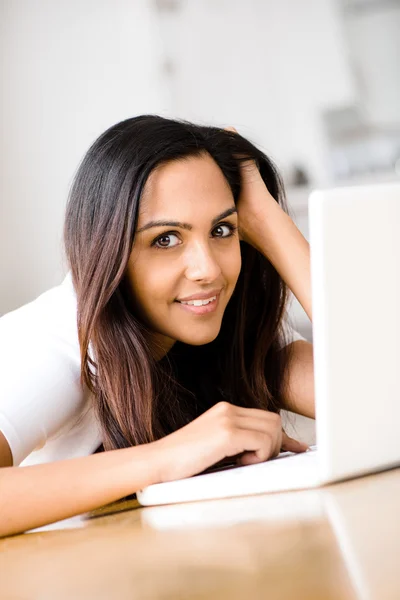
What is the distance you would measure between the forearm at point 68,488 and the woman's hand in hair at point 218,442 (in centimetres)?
2

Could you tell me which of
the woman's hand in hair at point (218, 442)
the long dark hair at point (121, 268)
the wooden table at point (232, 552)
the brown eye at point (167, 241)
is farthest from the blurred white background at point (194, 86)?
the wooden table at point (232, 552)

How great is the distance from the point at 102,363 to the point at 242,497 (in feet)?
1.53

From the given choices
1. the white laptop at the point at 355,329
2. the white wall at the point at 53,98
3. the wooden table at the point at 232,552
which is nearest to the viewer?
the wooden table at the point at 232,552

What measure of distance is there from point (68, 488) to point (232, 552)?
366 millimetres

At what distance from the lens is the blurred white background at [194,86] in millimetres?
4293

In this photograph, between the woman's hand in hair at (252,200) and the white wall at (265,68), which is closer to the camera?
the woman's hand in hair at (252,200)

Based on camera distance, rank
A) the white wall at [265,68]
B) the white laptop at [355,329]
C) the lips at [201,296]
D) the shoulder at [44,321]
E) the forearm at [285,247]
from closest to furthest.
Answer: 1. the white laptop at [355,329]
2. the shoulder at [44,321]
3. the lips at [201,296]
4. the forearm at [285,247]
5. the white wall at [265,68]

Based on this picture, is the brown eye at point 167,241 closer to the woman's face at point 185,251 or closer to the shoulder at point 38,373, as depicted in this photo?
the woman's face at point 185,251

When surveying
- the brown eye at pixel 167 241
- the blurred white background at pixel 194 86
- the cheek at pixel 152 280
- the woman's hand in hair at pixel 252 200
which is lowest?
the cheek at pixel 152 280

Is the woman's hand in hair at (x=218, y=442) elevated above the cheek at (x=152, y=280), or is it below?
below

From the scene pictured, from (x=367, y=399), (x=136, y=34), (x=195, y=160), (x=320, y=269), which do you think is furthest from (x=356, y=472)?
(x=136, y=34)

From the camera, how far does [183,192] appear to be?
4.47 feet

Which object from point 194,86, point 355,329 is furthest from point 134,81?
point 355,329

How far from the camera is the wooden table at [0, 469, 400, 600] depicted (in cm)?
61
